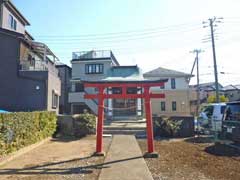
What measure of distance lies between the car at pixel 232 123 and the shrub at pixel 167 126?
14.3 feet

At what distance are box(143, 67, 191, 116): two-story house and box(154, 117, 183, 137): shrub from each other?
70.3 ft

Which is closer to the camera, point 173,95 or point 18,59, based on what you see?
point 18,59

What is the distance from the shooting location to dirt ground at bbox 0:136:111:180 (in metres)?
7.66

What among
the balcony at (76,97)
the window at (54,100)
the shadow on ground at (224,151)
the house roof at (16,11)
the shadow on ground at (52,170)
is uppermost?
the house roof at (16,11)

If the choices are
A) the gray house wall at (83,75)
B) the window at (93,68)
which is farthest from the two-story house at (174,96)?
the window at (93,68)

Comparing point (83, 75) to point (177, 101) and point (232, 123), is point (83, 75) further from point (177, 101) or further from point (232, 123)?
point (232, 123)

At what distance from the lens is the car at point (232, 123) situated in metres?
11.3

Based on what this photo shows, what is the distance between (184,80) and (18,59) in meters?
25.0

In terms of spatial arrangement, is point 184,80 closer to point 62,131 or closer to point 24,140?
point 62,131

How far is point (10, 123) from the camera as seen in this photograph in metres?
9.85

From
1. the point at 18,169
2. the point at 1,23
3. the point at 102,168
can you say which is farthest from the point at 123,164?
the point at 1,23

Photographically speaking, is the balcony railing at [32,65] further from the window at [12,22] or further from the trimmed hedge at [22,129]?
the trimmed hedge at [22,129]

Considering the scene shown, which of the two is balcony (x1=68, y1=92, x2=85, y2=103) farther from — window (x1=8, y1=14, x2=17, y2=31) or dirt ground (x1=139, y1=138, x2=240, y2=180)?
dirt ground (x1=139, y1=138, x2=240, y2=180)

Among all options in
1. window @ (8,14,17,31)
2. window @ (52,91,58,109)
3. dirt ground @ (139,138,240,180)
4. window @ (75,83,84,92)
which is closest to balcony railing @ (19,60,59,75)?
window @ (52,91,58,109)
